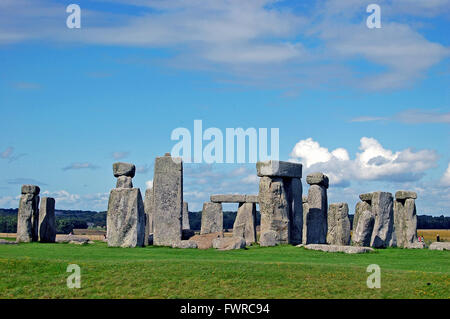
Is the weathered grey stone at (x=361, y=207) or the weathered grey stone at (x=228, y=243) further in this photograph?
the weathered grey stone at (x=361, y=207)

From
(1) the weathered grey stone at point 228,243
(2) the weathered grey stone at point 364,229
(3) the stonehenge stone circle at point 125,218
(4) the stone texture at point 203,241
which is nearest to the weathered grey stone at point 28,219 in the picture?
(3) the stonehenge stone circle at point 125,218

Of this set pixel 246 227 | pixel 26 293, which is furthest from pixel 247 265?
pixel 246 227

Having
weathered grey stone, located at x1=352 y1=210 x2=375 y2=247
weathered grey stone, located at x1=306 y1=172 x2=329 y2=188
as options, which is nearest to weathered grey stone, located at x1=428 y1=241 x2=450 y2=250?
weathered grey stone, located at x1=352 y1=210 x2=375 y2=247

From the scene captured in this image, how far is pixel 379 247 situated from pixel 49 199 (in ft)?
45.7

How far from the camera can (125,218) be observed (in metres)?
25.0

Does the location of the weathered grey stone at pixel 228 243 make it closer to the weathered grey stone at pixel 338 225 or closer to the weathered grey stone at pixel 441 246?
the weathered grey stone at pixel 338 225

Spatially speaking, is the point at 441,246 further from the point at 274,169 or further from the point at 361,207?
the point at 274,169

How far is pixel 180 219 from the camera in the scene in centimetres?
2662

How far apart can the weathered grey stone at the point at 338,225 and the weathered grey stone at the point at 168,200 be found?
6.44 m

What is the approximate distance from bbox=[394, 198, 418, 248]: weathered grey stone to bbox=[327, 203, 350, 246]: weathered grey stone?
402cm

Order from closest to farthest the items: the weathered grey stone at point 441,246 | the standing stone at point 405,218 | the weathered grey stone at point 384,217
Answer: the weathered grey stone at point 441,246, the weathered grey stone at point 384,217, the standing stone at point 405,218

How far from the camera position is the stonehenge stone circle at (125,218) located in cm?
2488

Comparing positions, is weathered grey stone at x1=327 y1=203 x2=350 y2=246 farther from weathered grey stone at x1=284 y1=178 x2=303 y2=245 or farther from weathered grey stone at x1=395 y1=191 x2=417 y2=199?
weathered grey stone at x1=395 y1=191 x2=417 y2=199

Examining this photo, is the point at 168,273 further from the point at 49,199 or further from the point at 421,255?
the point at 49,199
